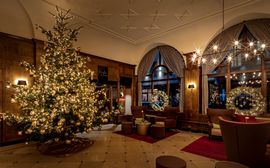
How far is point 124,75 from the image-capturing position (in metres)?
8.99

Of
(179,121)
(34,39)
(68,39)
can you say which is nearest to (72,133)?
(68,39)

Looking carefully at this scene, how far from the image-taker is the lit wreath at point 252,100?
17.3 feet

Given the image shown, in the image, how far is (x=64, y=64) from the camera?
449 cm

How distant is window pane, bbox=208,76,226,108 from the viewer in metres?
6.50

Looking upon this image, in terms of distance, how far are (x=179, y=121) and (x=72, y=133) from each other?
15.6 ft

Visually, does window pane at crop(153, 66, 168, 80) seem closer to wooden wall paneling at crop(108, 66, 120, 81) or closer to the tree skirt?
wooden wall paneling at crop(108, 66, 120, 81)

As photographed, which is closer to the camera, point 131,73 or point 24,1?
point 24,1

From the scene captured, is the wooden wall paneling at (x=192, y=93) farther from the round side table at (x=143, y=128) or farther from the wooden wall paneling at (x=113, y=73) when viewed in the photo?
the wooden wall paneling at (x=113, y=73)

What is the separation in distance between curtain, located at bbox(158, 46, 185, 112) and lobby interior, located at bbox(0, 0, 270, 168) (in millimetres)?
52

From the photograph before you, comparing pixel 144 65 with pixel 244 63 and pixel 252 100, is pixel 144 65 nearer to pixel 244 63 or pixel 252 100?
pixel 244 63

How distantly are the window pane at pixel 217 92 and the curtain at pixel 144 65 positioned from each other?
3.41m

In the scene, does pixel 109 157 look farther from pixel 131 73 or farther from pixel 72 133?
pixel 131 73


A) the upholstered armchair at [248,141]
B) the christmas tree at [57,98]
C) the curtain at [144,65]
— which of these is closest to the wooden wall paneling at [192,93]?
the curtain at [144,65]

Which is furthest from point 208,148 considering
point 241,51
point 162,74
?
point 162,74
